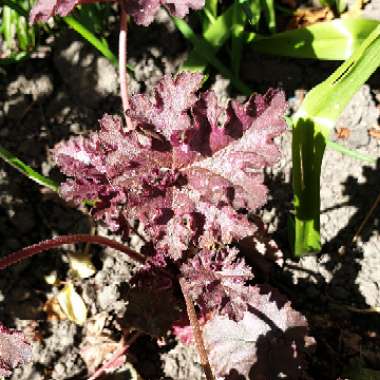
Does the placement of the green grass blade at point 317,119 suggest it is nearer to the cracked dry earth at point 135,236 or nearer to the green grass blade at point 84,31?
the cracked dry earth at point 135,236

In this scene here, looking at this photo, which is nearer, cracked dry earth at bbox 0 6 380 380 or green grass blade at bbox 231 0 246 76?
cracked dry earth at bbox 0 6 380 380

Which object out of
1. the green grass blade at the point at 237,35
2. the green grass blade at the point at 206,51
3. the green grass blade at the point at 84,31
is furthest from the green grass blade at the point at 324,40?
the green grass blade at the point at 84,31

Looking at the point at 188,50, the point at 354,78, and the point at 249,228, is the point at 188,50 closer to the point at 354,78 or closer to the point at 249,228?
the point at 354,78

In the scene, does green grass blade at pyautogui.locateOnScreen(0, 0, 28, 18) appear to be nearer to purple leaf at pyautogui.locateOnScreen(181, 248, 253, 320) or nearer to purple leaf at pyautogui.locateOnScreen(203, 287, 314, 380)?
purple leaf at pyautogui.locateOnScreen(181, 248, 253, 320)

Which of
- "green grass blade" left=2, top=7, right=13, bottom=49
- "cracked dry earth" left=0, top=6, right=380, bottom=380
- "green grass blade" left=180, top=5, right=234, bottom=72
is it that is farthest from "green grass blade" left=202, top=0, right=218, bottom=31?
"green grass blade" left=2, top=7, right=13, bottom=49

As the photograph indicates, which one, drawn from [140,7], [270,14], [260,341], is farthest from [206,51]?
[260,341]

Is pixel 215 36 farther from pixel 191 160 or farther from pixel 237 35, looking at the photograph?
pixel 191 160
